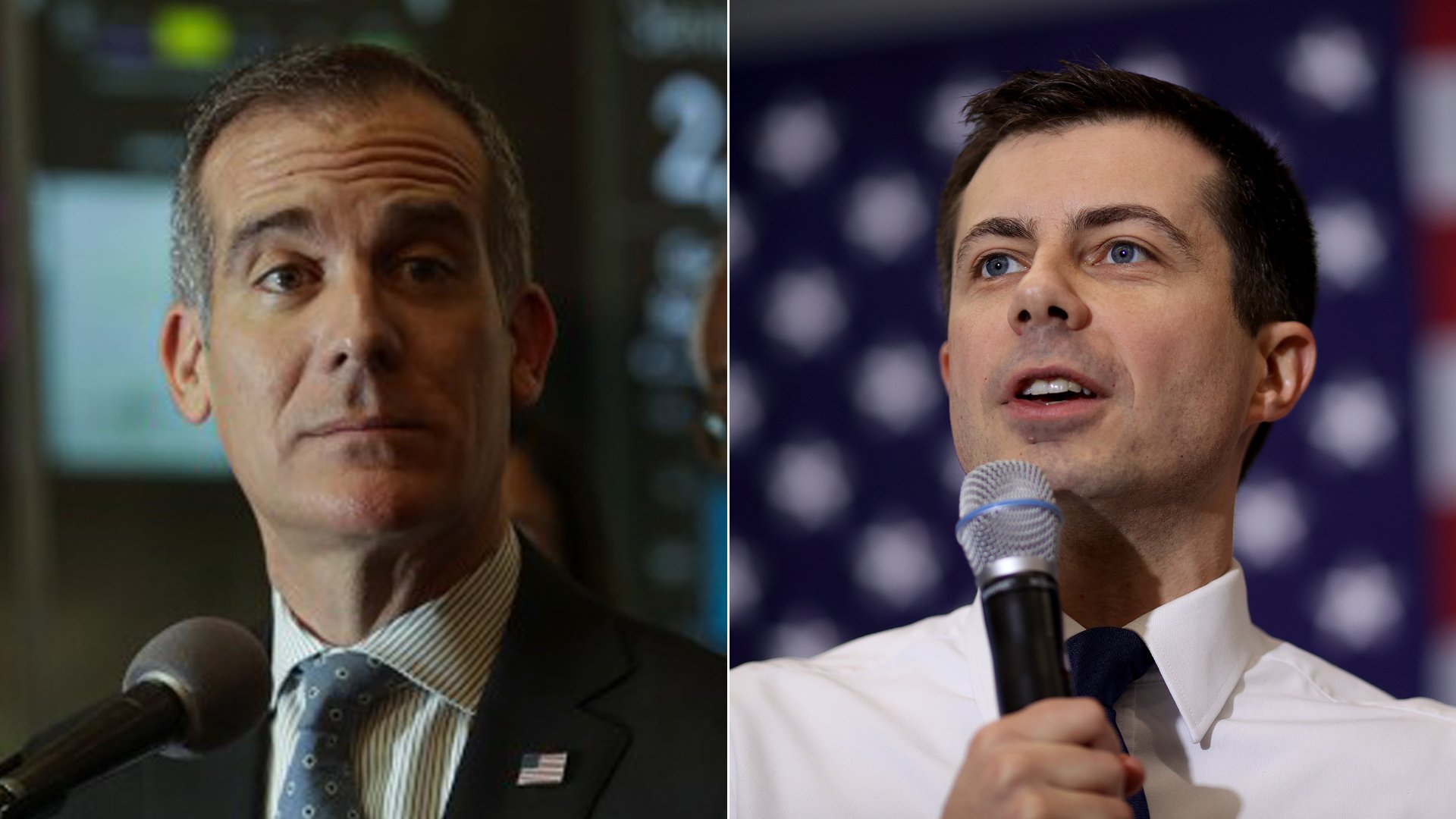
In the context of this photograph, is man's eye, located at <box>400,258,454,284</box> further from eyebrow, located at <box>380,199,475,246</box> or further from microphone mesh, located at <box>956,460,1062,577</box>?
microphone mesh, located at <box>956,460,1062,577</box>

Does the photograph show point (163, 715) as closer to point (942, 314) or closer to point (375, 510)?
point (375, 510)

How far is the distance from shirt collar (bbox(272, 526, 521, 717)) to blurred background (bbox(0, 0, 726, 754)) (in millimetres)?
51

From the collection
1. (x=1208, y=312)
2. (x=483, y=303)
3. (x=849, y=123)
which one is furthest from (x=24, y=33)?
(x=1208, y=312)

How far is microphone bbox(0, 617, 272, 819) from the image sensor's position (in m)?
1.41

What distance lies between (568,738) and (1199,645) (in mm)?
731

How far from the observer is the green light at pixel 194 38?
1831mm

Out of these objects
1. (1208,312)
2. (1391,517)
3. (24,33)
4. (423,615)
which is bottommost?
(423,615)

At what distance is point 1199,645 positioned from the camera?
1931mm

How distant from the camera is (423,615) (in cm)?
171

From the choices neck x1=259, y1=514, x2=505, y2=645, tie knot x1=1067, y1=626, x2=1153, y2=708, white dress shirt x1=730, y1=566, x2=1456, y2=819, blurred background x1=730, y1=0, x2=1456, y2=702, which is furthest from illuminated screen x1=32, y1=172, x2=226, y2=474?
tie knot x1=1067, y1=626, x2=1153, y2=708

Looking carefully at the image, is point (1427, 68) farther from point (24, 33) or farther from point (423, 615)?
point (24, 33)

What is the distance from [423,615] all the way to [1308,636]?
4.57 ft

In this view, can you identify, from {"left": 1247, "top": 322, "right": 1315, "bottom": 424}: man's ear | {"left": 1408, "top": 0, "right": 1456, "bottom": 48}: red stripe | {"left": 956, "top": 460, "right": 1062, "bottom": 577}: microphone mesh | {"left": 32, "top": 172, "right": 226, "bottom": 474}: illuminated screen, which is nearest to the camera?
{"left": 956, "top": 460, "right": 1062, "bottom": 577}: microphone mesh

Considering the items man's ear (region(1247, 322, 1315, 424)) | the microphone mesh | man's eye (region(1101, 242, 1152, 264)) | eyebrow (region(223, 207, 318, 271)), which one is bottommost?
the microphone mesh
